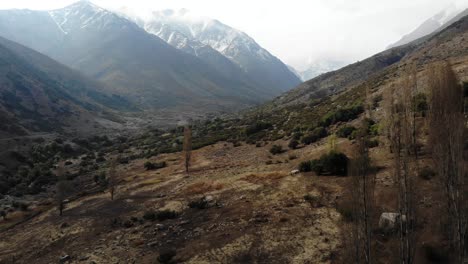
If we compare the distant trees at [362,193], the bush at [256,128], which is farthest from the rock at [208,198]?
the bush at [256,128]

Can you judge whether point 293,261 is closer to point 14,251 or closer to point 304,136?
point 14,251

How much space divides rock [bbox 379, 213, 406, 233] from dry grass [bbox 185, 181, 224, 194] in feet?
56.8

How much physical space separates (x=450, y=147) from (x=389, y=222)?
17.6ft

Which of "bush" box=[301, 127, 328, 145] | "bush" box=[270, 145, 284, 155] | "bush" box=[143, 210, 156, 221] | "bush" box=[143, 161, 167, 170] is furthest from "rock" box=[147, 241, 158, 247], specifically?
"bush" box=[143, 161, 167, 170]

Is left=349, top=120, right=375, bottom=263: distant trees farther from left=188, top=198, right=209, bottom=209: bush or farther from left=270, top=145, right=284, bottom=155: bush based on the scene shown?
left=270, top=145, right=284, bottom=155: bush

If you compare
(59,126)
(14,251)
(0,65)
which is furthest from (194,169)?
(0,65)

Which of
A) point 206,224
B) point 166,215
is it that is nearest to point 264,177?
point 206,224

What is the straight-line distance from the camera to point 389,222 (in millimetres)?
21703

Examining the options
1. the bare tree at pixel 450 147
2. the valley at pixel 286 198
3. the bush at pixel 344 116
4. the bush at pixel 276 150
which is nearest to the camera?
the bare tree at pixel 450 147

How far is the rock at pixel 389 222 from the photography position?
69.0 feet

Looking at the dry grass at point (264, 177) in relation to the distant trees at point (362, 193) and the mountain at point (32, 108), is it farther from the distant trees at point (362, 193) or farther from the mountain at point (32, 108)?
the mountain at point (32, 108)

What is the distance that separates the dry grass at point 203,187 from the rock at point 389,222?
682 inches

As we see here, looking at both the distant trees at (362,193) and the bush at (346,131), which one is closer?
the distant trees at (362,193)

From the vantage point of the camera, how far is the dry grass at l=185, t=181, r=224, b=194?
120ft
